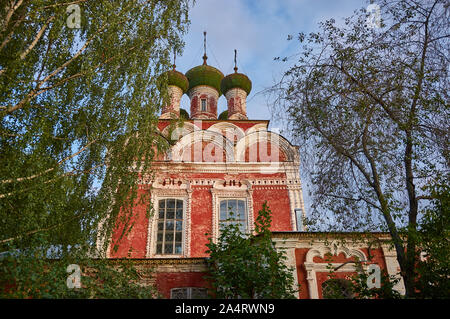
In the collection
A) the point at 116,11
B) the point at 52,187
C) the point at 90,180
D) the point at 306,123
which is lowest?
the point at 52,187

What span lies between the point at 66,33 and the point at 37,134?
197 cm

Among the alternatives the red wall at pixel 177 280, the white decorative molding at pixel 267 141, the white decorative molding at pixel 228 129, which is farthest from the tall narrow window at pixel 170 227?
the white decorative molding at pixel 228 129

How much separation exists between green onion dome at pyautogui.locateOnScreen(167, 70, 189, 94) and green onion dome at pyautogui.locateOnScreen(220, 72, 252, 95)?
1.65 meters

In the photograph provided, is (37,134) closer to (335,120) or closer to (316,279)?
(335,120)

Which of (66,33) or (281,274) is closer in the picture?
(281,274)

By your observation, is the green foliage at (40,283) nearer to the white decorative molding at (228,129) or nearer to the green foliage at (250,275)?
the green foliage at (250,275)

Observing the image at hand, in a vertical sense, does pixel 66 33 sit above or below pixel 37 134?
Result: above

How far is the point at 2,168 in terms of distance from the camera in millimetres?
4969

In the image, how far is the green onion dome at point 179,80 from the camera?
47.7ft

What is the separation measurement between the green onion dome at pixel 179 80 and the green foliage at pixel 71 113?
701cm

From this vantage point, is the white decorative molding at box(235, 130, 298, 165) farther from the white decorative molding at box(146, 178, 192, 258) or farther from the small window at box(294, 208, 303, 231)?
the white decorative molding at box(146, 178, 192, 258)

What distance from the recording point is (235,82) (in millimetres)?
15516
